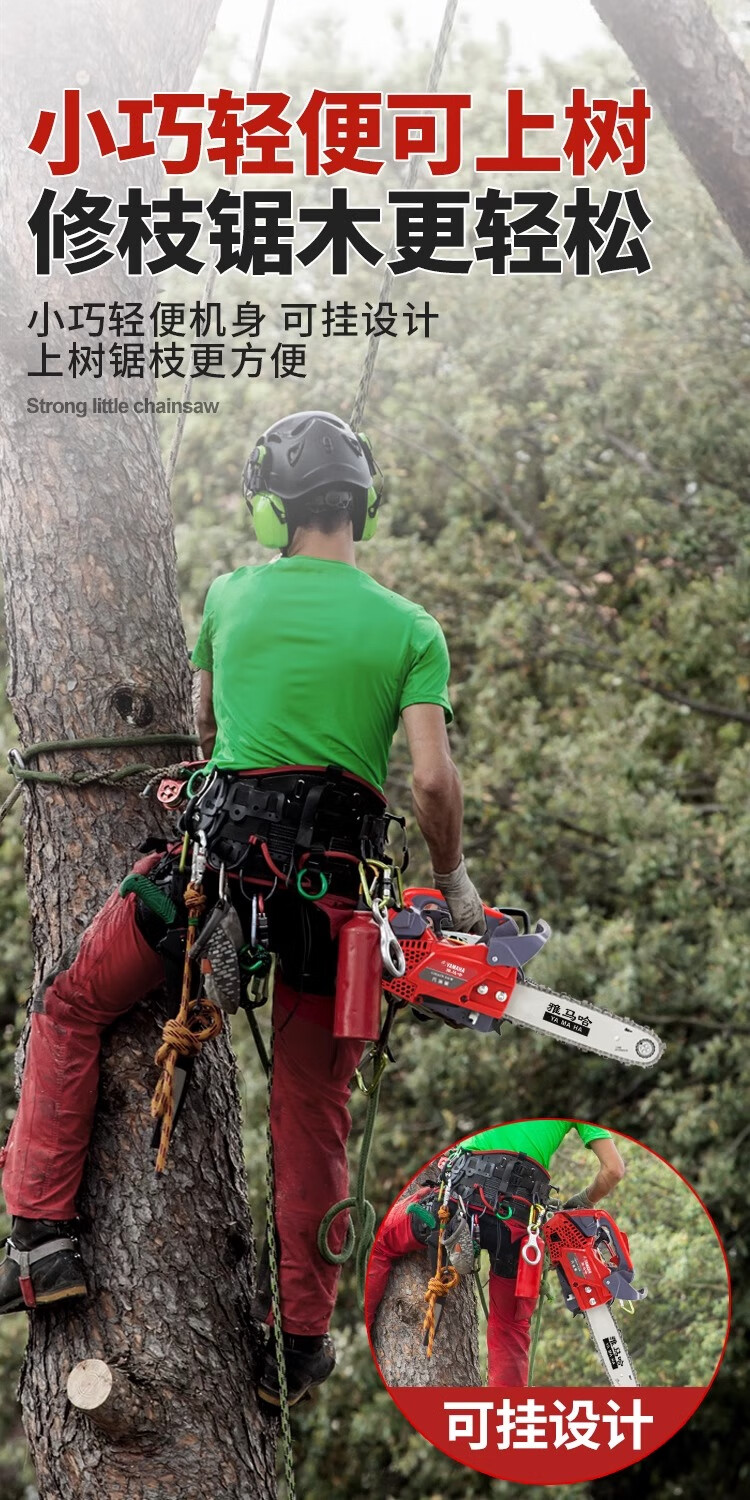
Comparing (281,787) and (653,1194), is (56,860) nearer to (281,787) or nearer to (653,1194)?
(281,787)

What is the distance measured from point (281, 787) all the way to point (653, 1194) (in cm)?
165

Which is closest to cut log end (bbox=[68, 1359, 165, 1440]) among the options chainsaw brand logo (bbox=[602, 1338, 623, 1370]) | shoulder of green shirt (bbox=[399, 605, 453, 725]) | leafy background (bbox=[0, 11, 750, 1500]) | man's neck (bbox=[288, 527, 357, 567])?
chainsaw brand logo (bbox=[602, 1338, 623, 1370])

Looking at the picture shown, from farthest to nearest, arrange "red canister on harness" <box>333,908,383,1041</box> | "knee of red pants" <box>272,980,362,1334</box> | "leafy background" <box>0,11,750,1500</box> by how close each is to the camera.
A: "leafy background" <box>0,11,750,1500</box> → "knee of red pants" <box>272,980,362,1334</box> → "red canister on harness" <box>333,908,383,1041</box>

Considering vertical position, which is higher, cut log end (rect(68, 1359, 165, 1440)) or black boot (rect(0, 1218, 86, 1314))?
black boot (rect(0, 1218, 86, 1314))

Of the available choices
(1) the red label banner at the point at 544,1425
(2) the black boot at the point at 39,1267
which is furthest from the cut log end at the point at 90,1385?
(1) the red label banner at the point at 544,1425

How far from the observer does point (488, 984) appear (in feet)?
10.7

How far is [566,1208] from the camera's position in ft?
11.7

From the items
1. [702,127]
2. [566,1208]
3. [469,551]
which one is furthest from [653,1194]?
[469,551]

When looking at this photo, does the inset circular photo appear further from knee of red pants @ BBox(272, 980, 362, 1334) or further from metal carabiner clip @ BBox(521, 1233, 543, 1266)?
knee of red pants @ BBox(272, 980, 362, 1334)

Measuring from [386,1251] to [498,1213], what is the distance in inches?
11.0

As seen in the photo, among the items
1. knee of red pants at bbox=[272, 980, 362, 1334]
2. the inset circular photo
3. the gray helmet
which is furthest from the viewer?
the inset circular photo

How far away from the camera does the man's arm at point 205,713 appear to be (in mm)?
3434

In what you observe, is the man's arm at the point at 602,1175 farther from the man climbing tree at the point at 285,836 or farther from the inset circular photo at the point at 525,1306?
the man climbing tree at the point at 285,836

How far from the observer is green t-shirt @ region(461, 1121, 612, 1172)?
363cm
